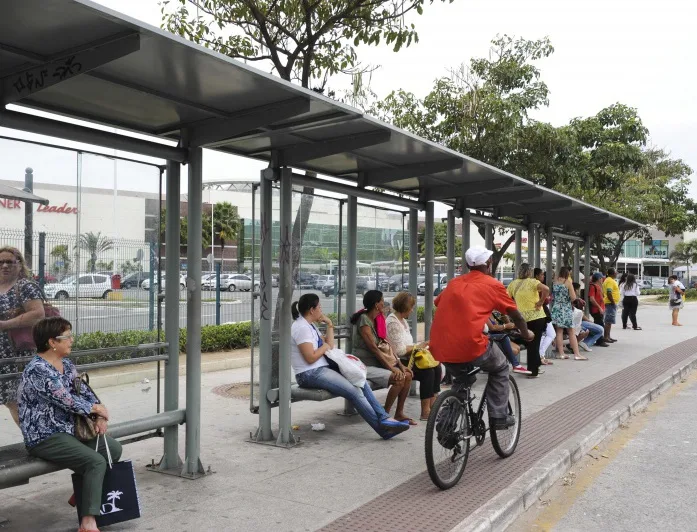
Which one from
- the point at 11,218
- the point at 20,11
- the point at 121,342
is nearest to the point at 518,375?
the point at 121,342

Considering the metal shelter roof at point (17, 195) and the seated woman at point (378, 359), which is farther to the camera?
the seated woman at point (378, 359)

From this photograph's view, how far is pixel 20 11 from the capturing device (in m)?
3.44

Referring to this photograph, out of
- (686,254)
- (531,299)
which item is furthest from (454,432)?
(686,254)

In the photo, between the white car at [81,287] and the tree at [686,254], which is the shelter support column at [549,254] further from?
the tree at [686,254]

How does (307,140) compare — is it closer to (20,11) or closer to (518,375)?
(20,11)

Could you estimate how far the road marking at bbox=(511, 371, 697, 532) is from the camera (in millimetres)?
4777

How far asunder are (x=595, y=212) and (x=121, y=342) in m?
10.1

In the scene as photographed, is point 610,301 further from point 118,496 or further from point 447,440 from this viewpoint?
point 118,496

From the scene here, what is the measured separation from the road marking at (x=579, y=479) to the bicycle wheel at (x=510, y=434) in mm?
483

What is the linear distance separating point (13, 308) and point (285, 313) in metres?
2.32

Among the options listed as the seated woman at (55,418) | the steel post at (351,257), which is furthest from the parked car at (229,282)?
the seated woman at (55,418)

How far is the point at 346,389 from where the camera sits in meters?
6.27

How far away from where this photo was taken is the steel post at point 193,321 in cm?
526

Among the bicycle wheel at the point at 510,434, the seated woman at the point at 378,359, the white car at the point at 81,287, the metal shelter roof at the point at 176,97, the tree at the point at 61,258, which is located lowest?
the bicycle wheel at the point at 510,434
